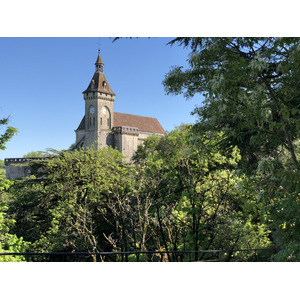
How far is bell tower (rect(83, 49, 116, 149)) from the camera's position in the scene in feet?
19.1

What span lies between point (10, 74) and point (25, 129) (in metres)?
0.92

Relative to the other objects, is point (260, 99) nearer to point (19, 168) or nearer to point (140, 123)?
point (19, 168)

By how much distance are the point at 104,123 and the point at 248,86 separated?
29.1ft

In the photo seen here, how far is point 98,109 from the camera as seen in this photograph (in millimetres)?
9047

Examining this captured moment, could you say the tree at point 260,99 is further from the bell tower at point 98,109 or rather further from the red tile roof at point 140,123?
the red tile roof at point 140,123

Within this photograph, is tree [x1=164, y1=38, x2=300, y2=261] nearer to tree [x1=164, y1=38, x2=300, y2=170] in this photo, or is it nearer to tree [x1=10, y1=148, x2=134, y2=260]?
tree [x1=164, y1=38, x2=300, y2=170]

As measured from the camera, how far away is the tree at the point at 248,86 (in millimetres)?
2289

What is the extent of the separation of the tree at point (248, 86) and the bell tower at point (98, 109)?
8.05ft

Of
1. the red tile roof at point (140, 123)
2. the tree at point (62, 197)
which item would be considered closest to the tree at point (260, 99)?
the tree at point (62, 197)

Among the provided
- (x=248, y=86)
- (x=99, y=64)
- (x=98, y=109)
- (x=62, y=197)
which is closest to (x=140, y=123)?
(x=98, y=109)

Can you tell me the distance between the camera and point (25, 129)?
5.16 metres
